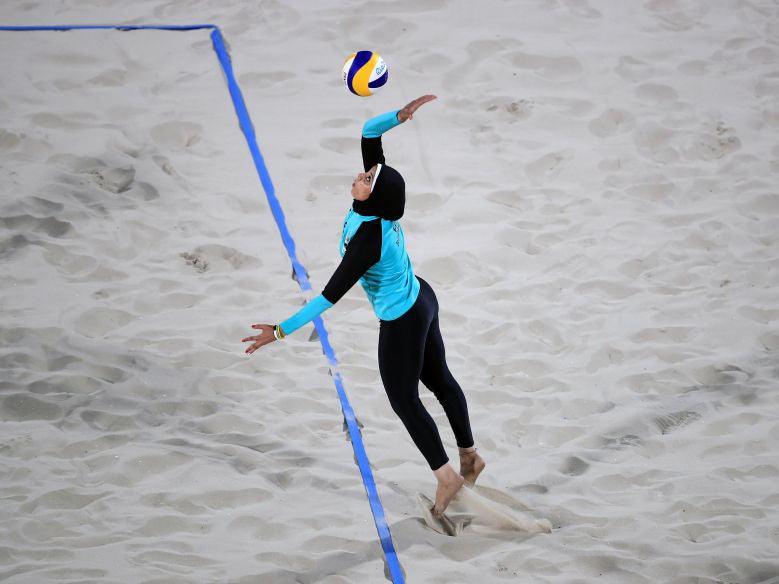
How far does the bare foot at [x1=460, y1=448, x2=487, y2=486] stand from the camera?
11.3ft

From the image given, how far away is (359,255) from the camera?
2.99 meters

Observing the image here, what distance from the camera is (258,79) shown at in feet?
19.1

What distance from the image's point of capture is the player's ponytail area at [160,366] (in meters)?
3.24

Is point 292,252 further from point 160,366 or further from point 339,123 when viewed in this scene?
point 339,123

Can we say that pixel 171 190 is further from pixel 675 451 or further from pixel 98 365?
pixel 675 451

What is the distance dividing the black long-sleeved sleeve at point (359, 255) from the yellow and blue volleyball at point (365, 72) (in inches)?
20.1

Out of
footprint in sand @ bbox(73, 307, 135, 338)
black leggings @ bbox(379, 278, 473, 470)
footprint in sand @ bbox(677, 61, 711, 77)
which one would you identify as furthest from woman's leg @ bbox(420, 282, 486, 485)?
footprint in sand @ bbox(677, 61, 711, 77)

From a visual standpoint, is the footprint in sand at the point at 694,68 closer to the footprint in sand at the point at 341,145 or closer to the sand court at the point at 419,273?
the sand court at the point at 419,273

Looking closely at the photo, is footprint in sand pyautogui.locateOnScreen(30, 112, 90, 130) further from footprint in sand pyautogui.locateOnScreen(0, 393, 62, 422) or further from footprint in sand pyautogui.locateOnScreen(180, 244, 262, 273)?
footprint in sand pyautogui.locateOnScreen(0, 393, 62, 422)

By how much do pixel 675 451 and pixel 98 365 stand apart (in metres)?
2.44

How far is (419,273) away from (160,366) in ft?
4.60

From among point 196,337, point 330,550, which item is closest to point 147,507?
point 330,550

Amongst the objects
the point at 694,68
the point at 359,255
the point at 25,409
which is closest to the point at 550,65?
the point at 694,68

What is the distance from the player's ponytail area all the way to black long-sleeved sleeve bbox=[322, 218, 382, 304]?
94 cm
